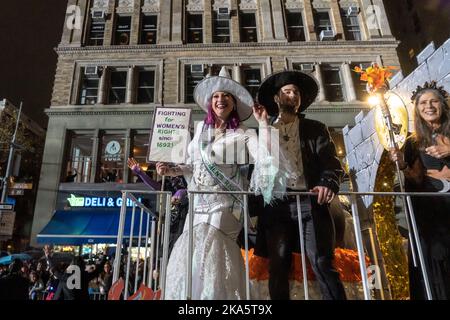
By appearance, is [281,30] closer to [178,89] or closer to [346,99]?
[346,99]

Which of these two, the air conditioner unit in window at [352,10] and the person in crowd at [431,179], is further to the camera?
the air conditioner unit in window at [352,10]

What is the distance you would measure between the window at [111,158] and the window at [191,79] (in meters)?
4.01

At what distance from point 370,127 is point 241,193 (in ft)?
20.0

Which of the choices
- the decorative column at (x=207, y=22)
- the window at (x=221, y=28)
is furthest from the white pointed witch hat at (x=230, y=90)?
the window at (x=221, y=28)

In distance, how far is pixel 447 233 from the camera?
10.8 ft

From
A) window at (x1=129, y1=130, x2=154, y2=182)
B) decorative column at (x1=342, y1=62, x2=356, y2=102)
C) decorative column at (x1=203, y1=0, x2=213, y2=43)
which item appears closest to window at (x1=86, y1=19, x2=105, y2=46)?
decorative column at (x1=203, y1=0, x2=213, y2=43)

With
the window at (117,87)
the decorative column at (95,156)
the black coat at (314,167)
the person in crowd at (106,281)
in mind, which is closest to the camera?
the black coat at (314,167)

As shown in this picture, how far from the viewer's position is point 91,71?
17734mm

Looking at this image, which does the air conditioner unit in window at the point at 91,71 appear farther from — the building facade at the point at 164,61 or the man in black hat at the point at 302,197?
the man in black hat at the point at 302,197

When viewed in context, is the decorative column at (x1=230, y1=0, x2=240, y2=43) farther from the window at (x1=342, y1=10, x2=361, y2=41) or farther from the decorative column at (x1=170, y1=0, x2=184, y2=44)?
the window at (x1=342, y1=10, x2=361, y2=41)

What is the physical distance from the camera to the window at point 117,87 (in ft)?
58.8

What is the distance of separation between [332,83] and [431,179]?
50.2ft

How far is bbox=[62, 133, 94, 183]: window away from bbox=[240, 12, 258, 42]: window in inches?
402
